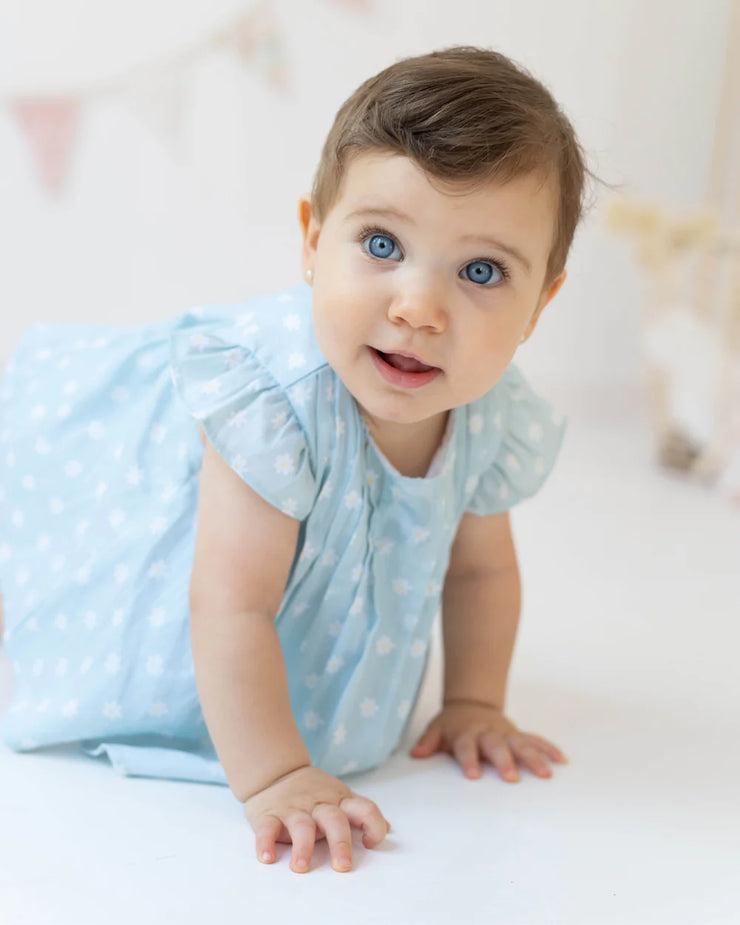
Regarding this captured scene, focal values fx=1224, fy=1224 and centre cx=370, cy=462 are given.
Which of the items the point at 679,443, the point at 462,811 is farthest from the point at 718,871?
the point at 679,443

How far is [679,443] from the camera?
7.41 feet

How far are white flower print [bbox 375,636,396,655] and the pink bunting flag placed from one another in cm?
145

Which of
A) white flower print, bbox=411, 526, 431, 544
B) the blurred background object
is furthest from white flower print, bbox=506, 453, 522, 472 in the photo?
the blurred background object

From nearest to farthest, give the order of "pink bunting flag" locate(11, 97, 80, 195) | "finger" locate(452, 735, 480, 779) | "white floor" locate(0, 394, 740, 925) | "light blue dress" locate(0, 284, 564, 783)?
"white floor" locate(0, 394, 740, 925), "light blue dress" locate(0, 284, 564, 783), "finger" locate(452, 735, 480, 779), "pink bunting flag" locate(11, 97, 80, 195)

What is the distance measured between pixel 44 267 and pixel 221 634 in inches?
61.7

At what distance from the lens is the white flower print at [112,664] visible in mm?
995

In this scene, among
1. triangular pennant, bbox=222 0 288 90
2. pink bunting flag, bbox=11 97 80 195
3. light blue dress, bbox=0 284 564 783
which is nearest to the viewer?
light blue dress, bbox=0 284 564 783

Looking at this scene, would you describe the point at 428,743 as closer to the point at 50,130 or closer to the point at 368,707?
the point at 368,707

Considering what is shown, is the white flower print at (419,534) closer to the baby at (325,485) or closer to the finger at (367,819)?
the baby at (325,485)

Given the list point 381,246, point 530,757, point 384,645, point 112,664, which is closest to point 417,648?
point 384,645

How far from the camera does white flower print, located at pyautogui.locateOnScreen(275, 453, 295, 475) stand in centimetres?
90

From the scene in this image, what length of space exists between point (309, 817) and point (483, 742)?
0.24 metres

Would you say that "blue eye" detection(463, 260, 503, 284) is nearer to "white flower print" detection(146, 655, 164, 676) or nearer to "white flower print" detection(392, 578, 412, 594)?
"white flower print" detection(392, 578, 412, 594)

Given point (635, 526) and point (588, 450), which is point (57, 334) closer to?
point (635, 526)
